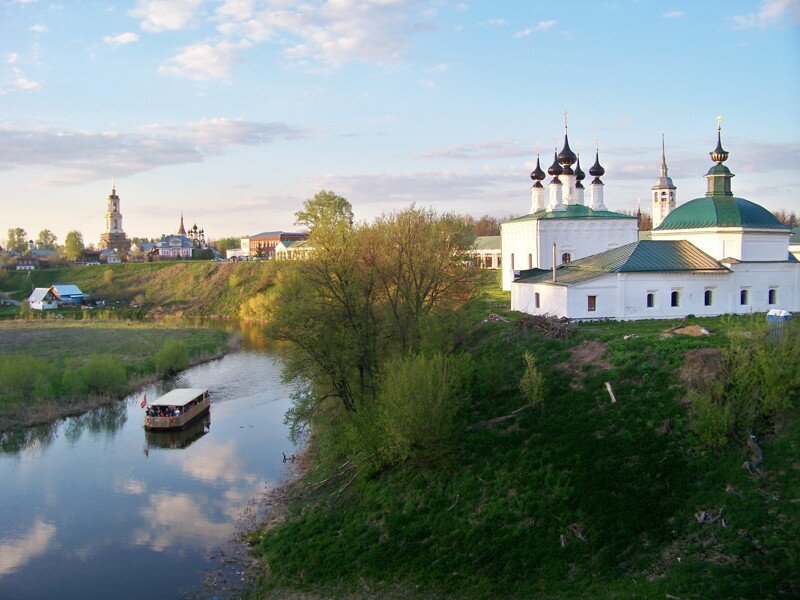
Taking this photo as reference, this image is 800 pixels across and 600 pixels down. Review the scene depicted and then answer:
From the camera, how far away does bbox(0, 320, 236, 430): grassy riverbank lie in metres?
26.4

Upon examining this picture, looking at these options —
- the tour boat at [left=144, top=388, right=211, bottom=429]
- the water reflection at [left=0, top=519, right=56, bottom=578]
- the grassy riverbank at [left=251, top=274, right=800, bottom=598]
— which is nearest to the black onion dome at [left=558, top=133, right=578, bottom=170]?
the grassy riverbank at [left=251, top=274, right=800, bottom=598]

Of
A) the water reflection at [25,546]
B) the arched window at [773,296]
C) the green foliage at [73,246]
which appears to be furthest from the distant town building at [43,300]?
the arched window at [773,296]

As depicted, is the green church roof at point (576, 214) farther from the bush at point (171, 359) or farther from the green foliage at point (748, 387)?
the bush at point (171, 359)

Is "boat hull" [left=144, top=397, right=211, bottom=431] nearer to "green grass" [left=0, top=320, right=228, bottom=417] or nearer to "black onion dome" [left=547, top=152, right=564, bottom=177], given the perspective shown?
"green grass" [left=0, top=320, right=228, bottom=417]

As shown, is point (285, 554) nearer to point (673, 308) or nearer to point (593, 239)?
point (673, 308)

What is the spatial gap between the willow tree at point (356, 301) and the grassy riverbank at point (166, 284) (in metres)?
38.7

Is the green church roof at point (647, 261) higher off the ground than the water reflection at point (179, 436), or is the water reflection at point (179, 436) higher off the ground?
the green church roof at point (647, 261)

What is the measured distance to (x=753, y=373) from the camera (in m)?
14.9

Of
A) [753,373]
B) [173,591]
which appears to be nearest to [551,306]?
[753,373]

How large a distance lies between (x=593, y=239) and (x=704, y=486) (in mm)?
20574

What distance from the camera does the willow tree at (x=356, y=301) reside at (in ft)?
62.5

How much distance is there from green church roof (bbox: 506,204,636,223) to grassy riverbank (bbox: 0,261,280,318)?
31.5 metres

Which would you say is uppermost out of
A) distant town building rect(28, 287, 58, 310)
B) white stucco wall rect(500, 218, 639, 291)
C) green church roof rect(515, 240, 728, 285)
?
white stucco wall rect(500, 218, 639, 291)

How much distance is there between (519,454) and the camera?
16.0m
